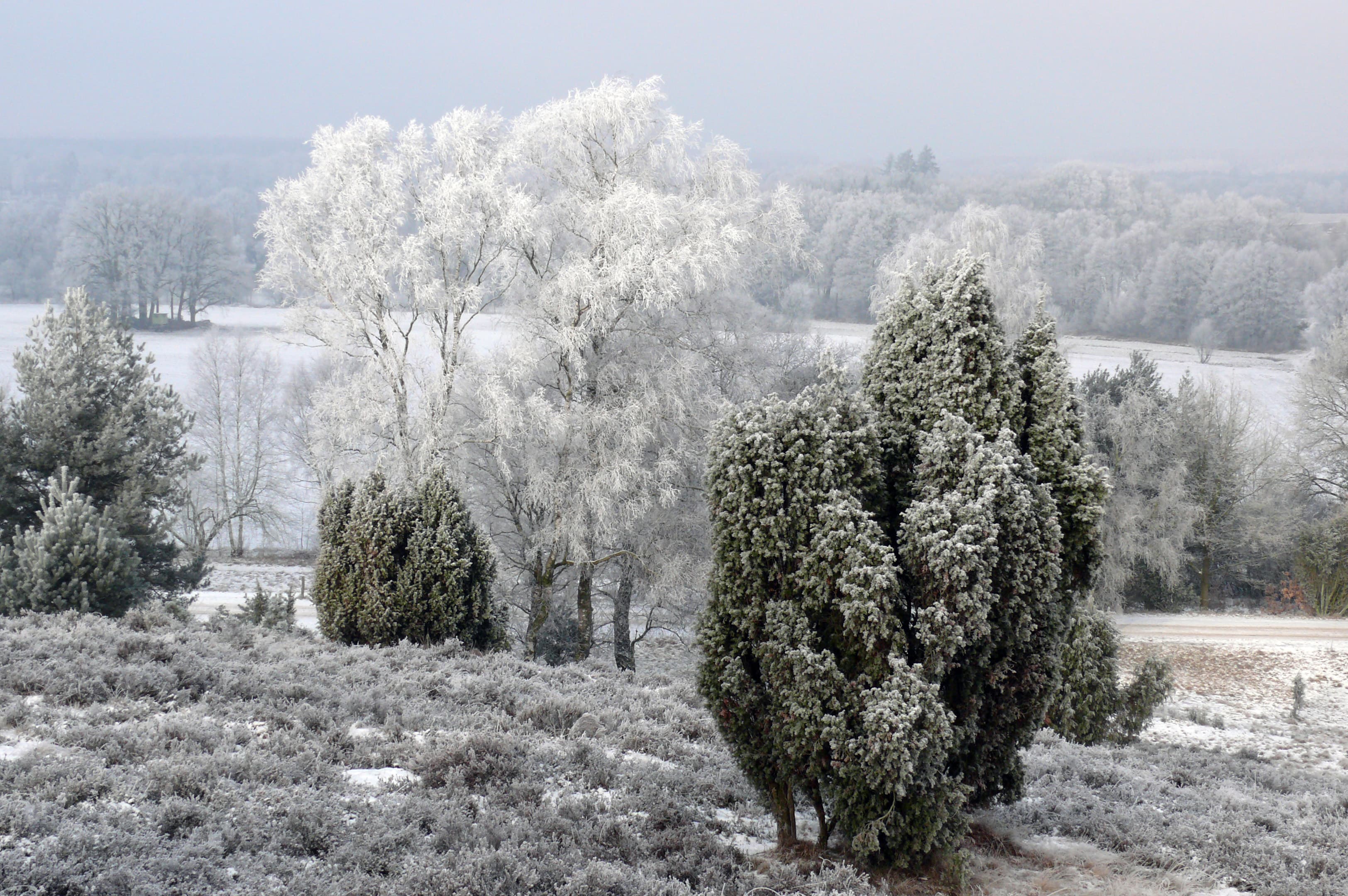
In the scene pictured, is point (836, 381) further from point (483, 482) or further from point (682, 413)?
point (483, 482)

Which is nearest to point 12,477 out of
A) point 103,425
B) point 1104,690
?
point 103,425

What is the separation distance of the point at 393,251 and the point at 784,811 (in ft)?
41.5

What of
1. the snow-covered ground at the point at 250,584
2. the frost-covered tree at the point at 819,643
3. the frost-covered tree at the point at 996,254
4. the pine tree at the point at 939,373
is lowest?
the snow-covered ground at the point at 250,584

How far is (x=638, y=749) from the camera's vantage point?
6902mm

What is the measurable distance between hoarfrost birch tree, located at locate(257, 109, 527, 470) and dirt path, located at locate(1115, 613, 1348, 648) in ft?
59.9

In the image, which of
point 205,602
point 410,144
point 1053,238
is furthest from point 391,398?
Answer: point 1053,238

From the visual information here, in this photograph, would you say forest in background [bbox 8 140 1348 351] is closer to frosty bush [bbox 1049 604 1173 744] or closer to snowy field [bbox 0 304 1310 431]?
snowy field [bbox 0 304 1310 431]

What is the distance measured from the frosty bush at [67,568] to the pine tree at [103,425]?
264 cm

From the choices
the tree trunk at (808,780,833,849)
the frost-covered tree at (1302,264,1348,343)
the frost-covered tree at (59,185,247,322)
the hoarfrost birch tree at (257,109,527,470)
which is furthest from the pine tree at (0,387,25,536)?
the frost-covered tree at (1302,264,1348,343)

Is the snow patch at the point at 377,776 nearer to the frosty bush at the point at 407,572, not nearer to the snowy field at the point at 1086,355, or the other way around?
the frosty bush at the point at 407,572

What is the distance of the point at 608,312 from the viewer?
15.1m

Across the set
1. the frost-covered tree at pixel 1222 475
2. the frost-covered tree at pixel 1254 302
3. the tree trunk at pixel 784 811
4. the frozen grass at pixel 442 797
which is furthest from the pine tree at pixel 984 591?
the frost-covered tree at pixel 1254 302

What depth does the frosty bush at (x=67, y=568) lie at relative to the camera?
35.0 feet

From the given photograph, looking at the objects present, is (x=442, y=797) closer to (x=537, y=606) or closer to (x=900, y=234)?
(x=537, y=606)
